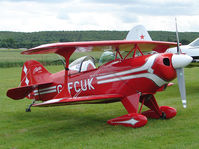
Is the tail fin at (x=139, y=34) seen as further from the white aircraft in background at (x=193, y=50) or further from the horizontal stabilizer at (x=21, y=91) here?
the horizontal stabilizer at (x=21, y=91)

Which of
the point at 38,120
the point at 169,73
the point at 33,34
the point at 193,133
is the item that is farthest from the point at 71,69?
the point at 33,34

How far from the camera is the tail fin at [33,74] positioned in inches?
335

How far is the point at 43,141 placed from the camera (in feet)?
18.5

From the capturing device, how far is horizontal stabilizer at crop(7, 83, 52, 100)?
24.1 ft

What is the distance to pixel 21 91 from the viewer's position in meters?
7.63

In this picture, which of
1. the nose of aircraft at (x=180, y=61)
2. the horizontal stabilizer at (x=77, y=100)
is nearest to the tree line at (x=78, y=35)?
the horizontal stabilizer at (x=77, y=100)

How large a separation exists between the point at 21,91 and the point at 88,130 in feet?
7.55

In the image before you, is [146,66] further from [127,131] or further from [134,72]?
[127,131]

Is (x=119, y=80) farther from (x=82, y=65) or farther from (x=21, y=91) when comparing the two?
(x=21, y=91)

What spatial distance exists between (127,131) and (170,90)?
6.97 m

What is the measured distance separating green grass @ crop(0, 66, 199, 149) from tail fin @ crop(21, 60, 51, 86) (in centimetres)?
101

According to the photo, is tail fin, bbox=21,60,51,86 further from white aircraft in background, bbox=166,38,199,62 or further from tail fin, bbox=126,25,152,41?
tail fin, bbox=126,25,152,41

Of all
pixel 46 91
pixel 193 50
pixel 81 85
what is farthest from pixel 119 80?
pixel 193 50

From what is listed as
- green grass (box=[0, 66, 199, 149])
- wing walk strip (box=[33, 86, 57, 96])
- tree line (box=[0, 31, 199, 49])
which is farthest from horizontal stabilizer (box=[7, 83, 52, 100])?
tree line (box=[0, 31, 199, 49])
